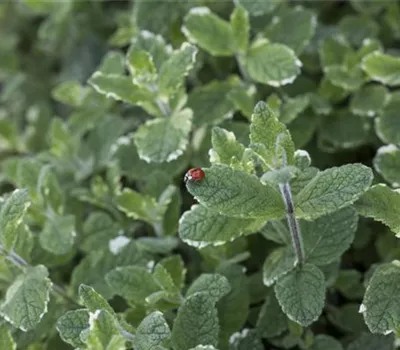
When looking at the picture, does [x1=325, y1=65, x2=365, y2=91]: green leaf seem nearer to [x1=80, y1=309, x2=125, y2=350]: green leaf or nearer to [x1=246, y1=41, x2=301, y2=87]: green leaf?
[x1=246, y1=41, x2=301, y2=87]: green leaf

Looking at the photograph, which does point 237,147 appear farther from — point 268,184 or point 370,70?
point 370,70

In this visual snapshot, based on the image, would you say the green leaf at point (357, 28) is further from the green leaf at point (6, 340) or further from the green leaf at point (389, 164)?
the green leaf at point (6, 340)

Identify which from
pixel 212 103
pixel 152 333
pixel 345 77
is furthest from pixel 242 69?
pixel 152 333

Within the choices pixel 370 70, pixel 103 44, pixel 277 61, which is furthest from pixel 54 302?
pixel 103 44

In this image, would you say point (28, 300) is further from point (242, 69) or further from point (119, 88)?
point (242, 69)

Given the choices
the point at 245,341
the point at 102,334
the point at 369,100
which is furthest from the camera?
the point at 369,100

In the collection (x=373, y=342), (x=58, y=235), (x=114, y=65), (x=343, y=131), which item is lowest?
(x=373, y=342)
